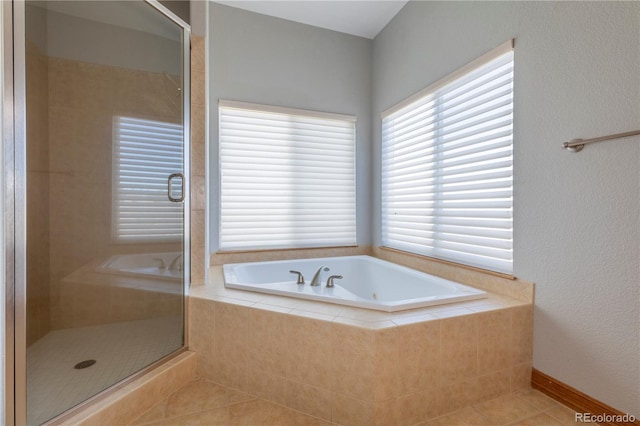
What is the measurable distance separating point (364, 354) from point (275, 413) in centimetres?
55

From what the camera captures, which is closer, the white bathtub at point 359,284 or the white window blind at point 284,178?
the white bathtub at point 359,284

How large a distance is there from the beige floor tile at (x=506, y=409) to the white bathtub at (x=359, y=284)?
0.49 m

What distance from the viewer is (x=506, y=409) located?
142 cm

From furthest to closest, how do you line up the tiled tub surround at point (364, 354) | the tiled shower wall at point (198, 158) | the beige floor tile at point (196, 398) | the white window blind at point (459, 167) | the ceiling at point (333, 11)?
1. the ceiling at point (333, 11)
2. the tiled shower wall at point (198, 158)
3. the white window blind at point (459, 167)
4. the beige floor tile at point (196, 398)
5. the tiled tub surround at point (364, 354)

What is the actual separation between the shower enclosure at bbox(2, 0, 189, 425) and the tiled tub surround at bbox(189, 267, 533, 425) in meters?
0.39

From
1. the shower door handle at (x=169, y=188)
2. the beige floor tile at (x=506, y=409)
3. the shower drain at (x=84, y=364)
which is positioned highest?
the shower door handle at (x=169, y=188)

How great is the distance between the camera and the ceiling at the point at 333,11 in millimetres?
2580

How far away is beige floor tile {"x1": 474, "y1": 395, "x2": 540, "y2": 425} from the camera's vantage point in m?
1.36

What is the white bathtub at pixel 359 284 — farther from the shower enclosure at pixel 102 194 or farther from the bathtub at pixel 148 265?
the shower enclosure at pixel 102 194

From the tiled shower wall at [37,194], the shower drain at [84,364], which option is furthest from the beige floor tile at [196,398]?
the tiled shower wall at [37,194]

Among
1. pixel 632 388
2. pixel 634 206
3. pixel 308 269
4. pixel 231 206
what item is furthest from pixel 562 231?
pixel 231 206

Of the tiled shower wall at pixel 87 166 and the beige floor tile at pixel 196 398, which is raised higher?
the tiled shower wall at pixel 87 166

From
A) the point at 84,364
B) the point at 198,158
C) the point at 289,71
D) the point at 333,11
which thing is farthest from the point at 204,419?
the point at 333,11

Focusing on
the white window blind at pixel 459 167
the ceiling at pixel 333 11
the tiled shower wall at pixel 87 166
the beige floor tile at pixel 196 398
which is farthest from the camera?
the ceiling at pixel 333 11
